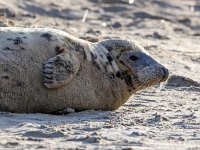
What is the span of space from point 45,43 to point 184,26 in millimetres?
8417

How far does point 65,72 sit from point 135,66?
3.21ft

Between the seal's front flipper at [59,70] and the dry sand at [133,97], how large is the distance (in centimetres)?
28

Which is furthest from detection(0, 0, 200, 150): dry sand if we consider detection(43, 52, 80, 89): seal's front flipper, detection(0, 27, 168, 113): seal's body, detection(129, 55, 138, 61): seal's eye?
detection(129, 55, 138, 61): seal's eye

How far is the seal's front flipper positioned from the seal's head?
72cm

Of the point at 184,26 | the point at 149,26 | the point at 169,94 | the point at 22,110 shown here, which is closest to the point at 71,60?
the point at 22,110

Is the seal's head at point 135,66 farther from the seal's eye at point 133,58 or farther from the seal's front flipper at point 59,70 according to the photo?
the seal's front flipper at point 59,70

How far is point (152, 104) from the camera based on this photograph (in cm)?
789

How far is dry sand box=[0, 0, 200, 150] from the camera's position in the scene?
5.74 m

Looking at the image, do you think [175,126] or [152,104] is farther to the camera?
[152,104]

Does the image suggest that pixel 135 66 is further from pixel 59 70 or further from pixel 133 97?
pixel 59 70

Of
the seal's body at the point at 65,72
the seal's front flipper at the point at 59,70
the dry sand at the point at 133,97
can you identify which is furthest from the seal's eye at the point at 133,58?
the seal's front flipper at the point at 59,70

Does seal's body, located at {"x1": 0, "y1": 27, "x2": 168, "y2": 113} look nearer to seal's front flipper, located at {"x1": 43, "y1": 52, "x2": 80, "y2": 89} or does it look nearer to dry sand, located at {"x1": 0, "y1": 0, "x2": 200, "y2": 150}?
seal's front flipper, located at {"x1": 43, "y1": 52, "x2": 80, "y2": 89}

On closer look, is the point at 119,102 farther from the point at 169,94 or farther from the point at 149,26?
the point at 149,26

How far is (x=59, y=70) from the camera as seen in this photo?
6.96m
